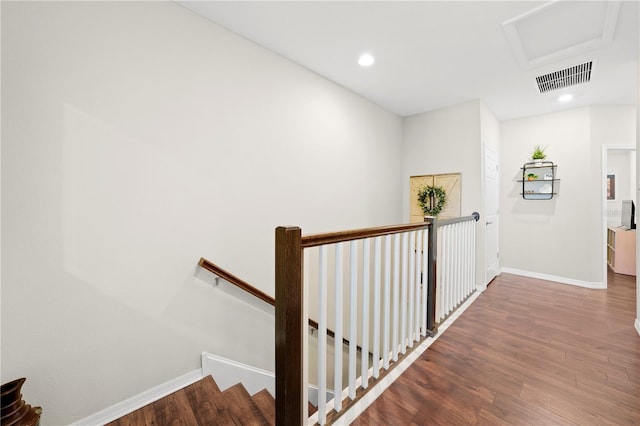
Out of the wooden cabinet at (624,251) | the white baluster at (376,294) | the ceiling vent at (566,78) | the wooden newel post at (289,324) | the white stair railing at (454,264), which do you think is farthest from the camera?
the wooden cabinet at (624,251)

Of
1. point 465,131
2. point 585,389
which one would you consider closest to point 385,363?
point 585,389

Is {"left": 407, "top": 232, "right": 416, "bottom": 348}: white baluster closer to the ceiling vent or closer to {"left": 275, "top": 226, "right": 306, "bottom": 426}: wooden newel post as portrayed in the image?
{"left": 275, "top": 226, "right": 306, "bottom": 426}: wooden newel post

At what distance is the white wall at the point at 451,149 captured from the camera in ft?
11.7

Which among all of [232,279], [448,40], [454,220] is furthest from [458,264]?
[232,279]

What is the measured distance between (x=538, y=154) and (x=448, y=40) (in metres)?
2.86

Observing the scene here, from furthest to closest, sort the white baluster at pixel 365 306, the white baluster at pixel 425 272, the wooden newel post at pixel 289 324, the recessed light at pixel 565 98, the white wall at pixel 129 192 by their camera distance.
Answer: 1. the recessed light at pixel 565 98
2. the white baluster at pixel 425 272
3. the white baluster at pixel 365 306
4. the white wall at pixel 129 192
5. the wooden newel post at pixel 289 324

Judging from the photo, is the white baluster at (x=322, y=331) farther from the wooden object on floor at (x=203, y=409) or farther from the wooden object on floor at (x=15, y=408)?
the wooden object on floor at (x=15, y=408)

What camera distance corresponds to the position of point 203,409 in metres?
1.68

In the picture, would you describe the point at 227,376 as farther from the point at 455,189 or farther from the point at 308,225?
the point at 455,189

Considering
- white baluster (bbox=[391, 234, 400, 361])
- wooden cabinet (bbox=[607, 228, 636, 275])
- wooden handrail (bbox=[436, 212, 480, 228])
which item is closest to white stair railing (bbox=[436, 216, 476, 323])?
wooden handrail (bbox=[436, 212, 480, 228])

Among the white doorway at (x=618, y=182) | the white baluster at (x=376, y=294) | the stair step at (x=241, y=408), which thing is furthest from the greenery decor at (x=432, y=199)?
the white doorway at (x=618, y=182)

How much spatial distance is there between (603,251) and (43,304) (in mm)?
5815

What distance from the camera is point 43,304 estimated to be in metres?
1.42

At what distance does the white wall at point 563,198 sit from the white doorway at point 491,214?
0.36m
